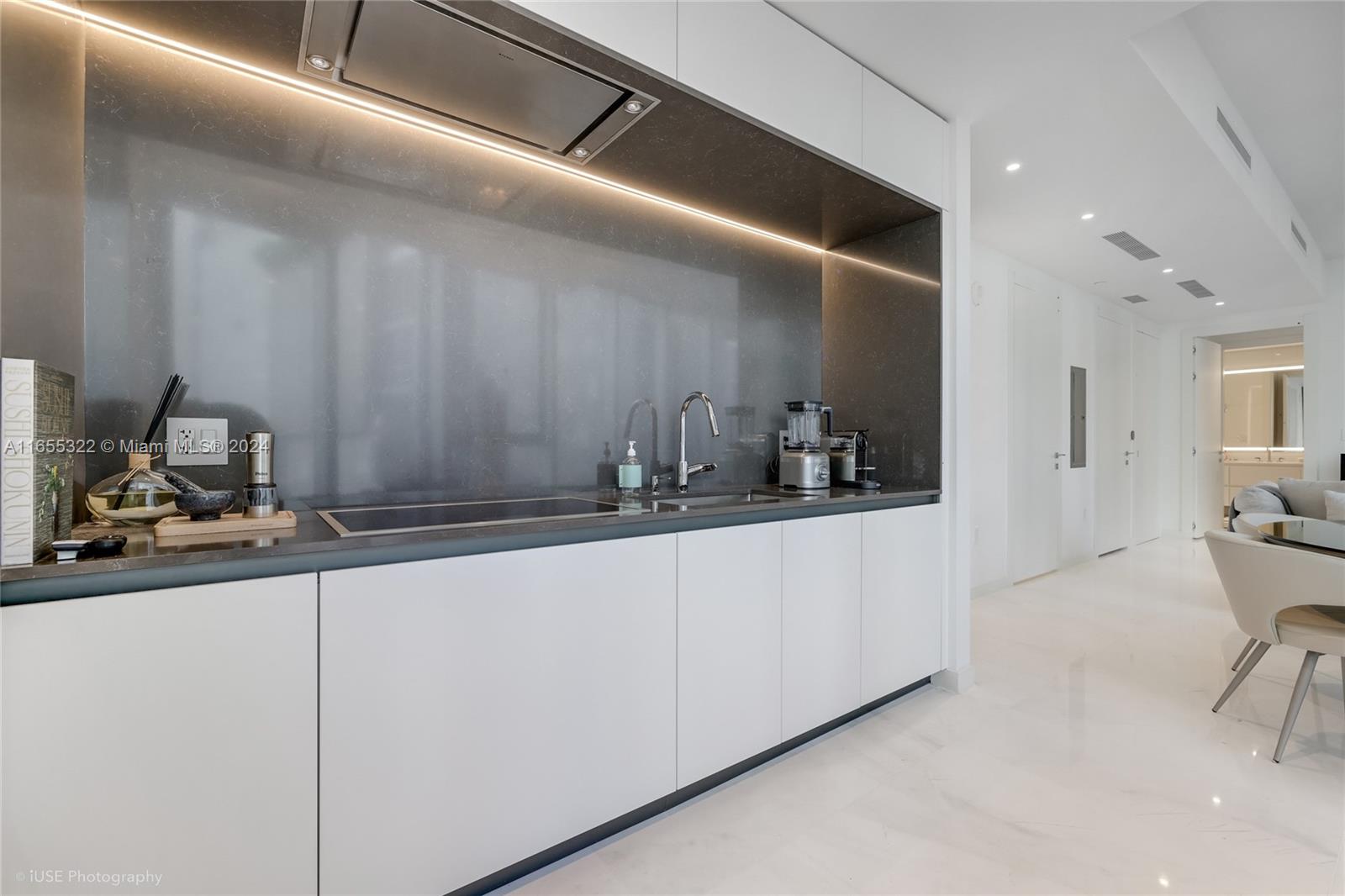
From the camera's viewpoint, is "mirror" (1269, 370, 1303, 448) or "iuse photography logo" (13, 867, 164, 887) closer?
"iuse photography logo" (13, 867, 164, 887)

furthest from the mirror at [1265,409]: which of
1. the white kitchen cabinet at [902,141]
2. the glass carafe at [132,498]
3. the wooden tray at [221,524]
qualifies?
the glass carafe at [132,498]

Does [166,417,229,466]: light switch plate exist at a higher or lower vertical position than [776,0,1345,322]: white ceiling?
lower

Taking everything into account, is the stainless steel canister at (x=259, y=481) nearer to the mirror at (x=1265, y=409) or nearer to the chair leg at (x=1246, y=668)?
the chair leg at (x=1246, y=668)

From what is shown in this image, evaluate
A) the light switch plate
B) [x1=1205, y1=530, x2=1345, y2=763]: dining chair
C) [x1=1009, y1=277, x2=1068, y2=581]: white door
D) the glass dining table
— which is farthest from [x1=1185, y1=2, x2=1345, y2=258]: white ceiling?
the light switch plate

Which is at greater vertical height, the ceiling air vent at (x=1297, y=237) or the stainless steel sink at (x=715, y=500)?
the ceiling air vent at (x=1297, y=237)

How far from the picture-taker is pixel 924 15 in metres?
1.99

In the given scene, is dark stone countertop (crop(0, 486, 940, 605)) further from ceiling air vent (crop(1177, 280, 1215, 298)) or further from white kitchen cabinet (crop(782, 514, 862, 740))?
ceiling air vent (crop(1177, 280, 1215, 298))

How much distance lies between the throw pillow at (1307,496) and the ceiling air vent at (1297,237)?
6.41 feet

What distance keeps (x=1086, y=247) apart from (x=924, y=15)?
326 cm

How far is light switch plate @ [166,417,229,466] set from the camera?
58.7 inches

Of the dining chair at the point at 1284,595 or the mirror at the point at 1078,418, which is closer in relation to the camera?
the dining chair at the point at 1284,595

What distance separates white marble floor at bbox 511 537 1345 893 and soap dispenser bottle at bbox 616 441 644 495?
1.08m

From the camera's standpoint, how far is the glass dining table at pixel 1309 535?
214cm

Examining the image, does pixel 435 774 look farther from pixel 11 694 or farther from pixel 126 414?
pixel 126 414
